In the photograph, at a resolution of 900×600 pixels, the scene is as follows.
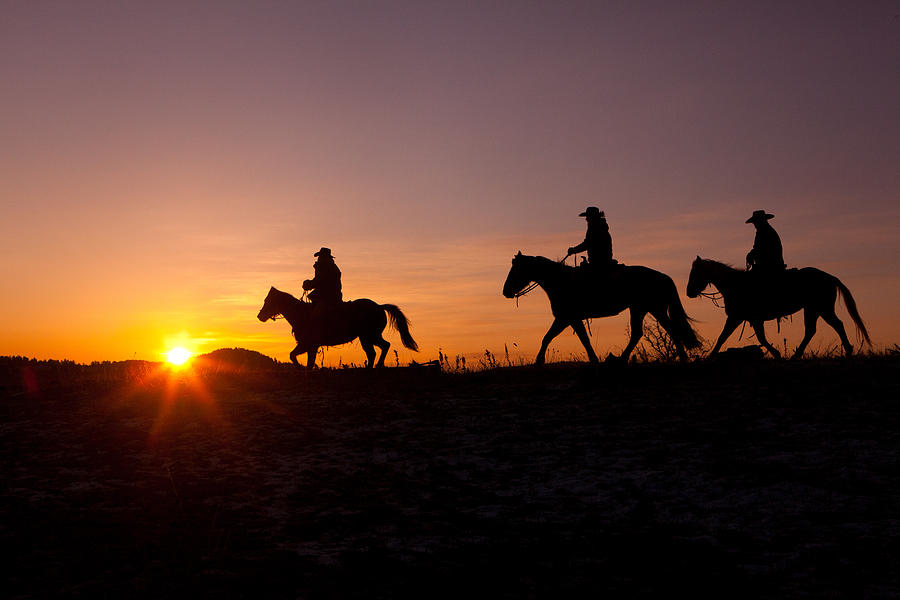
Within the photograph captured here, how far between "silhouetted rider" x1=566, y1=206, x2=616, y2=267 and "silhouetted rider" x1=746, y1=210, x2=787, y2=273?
3.25 m

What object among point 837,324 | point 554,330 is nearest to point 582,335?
point 554,330

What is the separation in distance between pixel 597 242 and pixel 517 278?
1634mm

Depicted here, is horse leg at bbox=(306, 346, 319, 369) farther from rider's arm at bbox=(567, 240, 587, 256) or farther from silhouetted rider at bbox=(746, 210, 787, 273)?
silhouetted rider at bbox=(746, 210, 787, 273)

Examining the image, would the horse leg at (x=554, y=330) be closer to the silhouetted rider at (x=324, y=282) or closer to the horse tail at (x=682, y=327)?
the horse tail at (x=682, y=327)

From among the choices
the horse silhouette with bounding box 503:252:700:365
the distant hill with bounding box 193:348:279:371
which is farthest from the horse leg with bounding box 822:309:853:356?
the distant hill with bounding box 193:348:279:371

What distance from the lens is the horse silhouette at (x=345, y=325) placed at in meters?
17.7

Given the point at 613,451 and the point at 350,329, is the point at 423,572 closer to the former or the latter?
the point at 613,451

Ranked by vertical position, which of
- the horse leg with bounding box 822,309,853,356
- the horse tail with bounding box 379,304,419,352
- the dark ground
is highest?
the horse tail with bounding box 379,304,419,352

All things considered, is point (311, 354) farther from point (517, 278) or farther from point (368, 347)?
point (517, 278)

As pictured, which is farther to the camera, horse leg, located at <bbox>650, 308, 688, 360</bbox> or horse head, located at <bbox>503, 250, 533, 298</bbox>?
horse head, located at <bbox>503, 250, 533, 298</bbox>

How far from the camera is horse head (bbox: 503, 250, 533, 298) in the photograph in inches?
567

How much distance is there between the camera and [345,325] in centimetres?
1772

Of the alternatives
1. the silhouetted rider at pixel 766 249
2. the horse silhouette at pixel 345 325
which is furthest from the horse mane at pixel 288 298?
the silhouetted rider at pixel 766 249

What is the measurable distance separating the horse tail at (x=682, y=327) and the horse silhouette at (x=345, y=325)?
640cm
